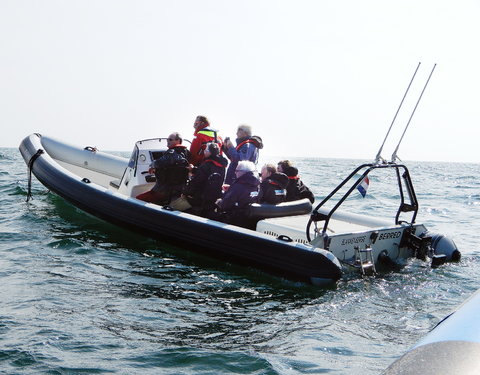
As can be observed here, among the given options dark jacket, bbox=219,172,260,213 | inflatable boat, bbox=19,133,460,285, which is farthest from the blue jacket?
dark jacket, bbox=219,172,260,213

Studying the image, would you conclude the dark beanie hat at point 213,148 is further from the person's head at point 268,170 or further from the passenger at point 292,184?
the passenger at point 292,184

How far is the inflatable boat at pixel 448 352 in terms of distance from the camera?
2424mm

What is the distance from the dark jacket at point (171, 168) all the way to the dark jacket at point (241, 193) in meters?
0.86

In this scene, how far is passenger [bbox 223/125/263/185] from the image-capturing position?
779cm

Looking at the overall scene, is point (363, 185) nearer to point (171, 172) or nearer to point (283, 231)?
point (283, 231)

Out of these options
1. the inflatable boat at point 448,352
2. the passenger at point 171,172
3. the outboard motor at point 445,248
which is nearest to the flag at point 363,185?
the outboard motor at point 445,248

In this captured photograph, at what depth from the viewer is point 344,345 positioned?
4.28 meters

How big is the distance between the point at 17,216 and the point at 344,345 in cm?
617

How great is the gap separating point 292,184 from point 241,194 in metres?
0.83

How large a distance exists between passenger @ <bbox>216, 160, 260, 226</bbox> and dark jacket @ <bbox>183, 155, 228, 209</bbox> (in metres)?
0.34

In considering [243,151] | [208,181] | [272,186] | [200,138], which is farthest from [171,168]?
[272,186]

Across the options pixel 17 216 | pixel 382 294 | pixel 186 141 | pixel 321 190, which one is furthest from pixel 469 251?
pixel 321 190

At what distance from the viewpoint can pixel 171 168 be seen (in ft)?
23.9

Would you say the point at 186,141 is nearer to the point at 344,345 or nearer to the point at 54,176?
the point at 54,176
